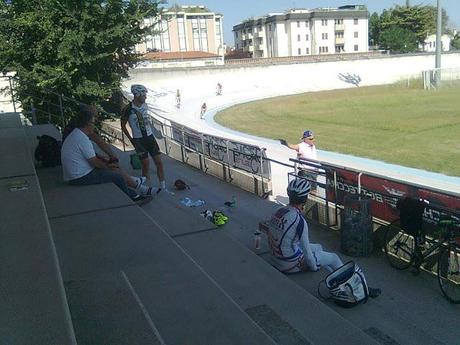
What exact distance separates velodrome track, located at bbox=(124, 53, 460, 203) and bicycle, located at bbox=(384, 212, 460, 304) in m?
11.8

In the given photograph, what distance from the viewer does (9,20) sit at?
21906 mm

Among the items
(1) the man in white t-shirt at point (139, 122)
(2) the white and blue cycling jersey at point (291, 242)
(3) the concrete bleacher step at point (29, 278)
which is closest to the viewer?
(3) the concrete bleacher step at point (29, 278)

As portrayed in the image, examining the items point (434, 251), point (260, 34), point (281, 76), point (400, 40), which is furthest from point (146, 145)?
point (260, 34)

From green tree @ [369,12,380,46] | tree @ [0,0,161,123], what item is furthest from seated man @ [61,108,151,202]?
green tree @ [369,12,380,46]

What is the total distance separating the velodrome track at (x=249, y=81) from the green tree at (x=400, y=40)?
21107mm

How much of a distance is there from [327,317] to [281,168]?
911 cm

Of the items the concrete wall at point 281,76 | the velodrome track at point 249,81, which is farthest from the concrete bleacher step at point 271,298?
the concrete wall at point 281,76

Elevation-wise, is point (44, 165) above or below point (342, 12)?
below

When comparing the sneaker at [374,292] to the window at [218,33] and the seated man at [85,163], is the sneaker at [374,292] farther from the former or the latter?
the window at [218,33]

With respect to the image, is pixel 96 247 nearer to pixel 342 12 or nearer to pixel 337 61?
pixel 337 61

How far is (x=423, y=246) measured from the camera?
5859 mm

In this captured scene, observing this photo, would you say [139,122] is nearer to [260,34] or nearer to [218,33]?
[260,34]

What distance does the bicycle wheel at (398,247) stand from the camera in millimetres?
5980

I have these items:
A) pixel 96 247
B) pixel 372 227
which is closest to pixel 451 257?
pixel 372 227
